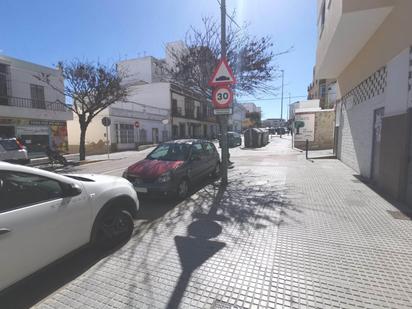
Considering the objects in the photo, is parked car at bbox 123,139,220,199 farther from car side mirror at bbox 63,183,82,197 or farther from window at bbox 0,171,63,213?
window at bbox 0,171,63,213

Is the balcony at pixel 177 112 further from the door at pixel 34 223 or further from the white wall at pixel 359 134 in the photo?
the door at pixel 34 223

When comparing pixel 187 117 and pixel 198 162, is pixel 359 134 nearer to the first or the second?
pixel 198 162

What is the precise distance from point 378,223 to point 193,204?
3.70 metres

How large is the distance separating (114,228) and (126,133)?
24221 mm

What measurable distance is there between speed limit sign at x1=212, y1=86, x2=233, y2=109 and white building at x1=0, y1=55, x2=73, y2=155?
13.4 m

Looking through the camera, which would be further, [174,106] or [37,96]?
[174,106]

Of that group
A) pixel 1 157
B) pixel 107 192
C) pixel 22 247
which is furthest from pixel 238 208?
pixel 1 157

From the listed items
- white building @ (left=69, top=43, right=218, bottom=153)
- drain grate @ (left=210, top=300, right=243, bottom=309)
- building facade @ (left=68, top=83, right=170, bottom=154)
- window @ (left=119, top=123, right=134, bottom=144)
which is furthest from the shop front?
drain grate @ (left=210, top=300, right=243, bottom=309)

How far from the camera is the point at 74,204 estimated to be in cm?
309

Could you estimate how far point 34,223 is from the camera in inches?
101

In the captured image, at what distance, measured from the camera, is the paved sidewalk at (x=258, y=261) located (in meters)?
2.68

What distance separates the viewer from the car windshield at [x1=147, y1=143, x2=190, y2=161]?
692 centimetres

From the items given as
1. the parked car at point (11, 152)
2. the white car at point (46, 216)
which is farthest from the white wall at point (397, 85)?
the parked car at point (11, 152)

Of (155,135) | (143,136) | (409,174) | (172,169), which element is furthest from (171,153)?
(155,135)
